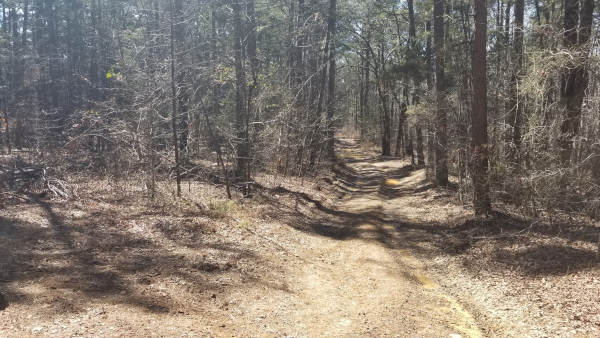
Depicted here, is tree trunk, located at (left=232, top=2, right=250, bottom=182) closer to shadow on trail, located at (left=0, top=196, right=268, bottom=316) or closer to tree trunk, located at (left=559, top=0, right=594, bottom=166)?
shadow on trail, located at (left=0, top=196, right=268, bottom=316)

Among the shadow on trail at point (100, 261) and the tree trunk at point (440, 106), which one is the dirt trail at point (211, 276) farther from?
the tree trunk at point (440, 106)

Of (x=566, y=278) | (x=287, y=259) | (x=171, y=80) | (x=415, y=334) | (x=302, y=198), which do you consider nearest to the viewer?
(x=415, y=334)

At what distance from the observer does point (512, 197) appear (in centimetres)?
1052

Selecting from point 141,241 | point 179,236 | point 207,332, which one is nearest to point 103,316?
point 207,332

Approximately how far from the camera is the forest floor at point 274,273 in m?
5.34

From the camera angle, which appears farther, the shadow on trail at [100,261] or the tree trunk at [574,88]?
the tree trunk at [574,88]

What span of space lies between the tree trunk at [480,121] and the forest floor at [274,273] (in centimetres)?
59

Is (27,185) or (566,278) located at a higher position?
(27,185)

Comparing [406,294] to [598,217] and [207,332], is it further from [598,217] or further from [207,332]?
[598,217]

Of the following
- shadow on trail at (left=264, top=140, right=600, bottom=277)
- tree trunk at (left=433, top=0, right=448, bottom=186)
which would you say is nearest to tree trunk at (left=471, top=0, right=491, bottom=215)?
shadow on trail at (left=264, top=140, right=600, bottom=277)

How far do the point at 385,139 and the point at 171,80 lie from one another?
87.2 ft

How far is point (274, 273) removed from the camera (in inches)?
303

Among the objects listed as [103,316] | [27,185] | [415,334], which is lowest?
[415,334]

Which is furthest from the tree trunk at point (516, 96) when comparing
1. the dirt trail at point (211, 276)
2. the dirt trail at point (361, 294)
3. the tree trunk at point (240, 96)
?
the tree trunk at point (240, 96)
